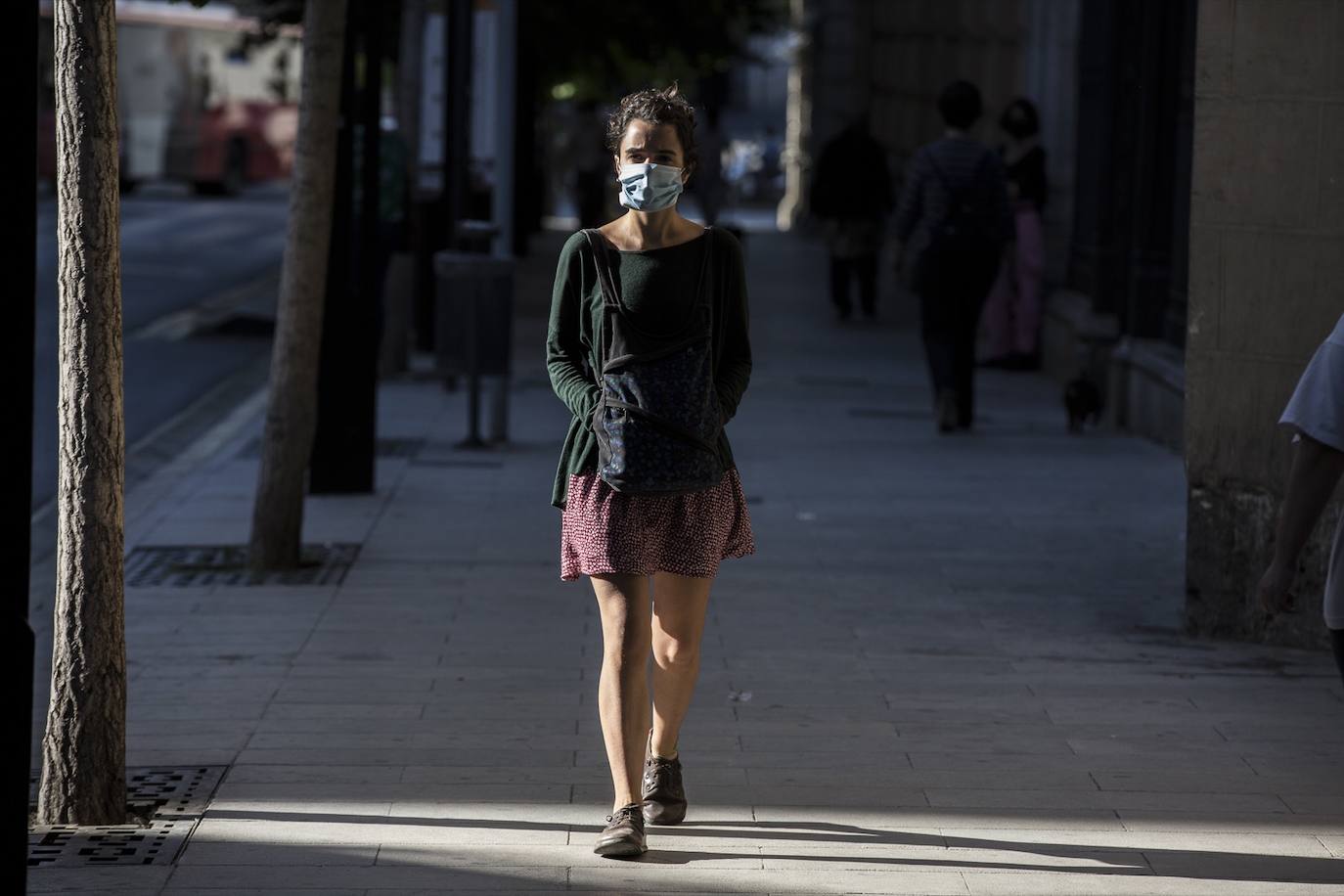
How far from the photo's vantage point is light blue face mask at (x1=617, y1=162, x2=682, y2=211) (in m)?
4.86

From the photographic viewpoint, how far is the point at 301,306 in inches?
342

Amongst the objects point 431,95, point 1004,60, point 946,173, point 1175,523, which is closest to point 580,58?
point 1004,60

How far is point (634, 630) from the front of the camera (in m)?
5.02

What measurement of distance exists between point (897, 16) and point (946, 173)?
19.8m

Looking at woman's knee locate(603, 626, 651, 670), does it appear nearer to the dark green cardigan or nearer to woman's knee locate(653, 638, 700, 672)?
woman's knee locate(653, 638, 700, 672)

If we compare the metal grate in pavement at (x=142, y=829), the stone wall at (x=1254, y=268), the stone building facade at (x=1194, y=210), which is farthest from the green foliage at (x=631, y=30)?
the metal grate in pavement at (x=142, y=829)

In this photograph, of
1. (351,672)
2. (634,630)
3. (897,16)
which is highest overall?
(897,16)

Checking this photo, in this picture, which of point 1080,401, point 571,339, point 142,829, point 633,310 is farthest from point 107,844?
point 1080,401

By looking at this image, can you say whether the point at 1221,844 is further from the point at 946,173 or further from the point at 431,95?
the point at 431,95

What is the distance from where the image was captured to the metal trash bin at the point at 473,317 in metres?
11.7

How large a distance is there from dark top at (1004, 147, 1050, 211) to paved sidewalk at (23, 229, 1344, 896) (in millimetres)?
6102

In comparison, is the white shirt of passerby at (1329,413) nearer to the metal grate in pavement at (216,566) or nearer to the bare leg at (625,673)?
the bare leg at (625,673)

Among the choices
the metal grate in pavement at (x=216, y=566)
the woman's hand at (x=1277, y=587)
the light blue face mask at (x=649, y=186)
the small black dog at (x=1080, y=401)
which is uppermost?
the light blue face mask at (x=649, y=186)

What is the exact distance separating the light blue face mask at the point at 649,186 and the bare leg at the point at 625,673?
80 cm
